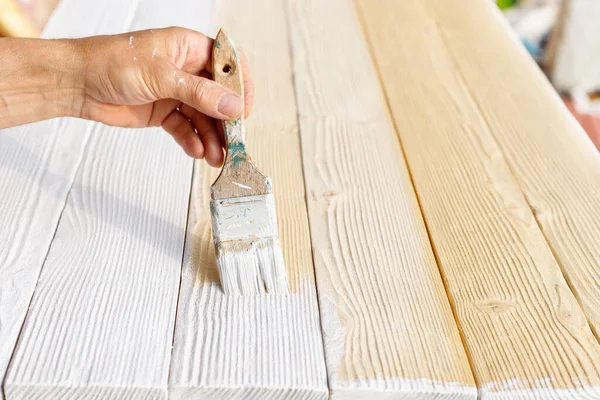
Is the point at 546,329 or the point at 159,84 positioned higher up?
the point at 159,84

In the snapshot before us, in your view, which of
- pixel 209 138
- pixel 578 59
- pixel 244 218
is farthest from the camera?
pixel 578 59

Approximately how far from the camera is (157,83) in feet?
3.25

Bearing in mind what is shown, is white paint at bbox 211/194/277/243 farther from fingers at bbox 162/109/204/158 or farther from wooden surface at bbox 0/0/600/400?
fingers at bbox 162/109/204/158

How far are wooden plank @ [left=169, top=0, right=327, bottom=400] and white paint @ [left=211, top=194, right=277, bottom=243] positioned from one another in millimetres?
106

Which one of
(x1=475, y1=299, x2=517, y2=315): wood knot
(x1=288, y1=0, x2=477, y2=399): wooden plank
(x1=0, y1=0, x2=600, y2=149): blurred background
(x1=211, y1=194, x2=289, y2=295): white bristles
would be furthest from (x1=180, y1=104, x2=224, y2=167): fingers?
(x1=0, y1=0, x2=600, y2=149): blurred background

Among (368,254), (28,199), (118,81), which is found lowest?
(28,199)

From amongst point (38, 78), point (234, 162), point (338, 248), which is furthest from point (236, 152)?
point (38, 78)

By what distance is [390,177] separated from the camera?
117cm

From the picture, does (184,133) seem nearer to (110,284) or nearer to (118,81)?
(118,81)

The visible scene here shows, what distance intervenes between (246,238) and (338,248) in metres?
0.18

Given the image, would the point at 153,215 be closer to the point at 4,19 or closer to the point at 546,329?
the point at 546,329

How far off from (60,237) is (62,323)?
0.19m

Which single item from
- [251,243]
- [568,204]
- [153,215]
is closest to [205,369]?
[251,243]

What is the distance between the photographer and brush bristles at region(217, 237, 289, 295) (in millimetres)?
905
